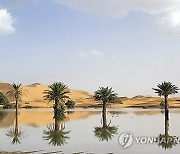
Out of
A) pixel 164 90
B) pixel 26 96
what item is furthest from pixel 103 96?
pixel 26 96

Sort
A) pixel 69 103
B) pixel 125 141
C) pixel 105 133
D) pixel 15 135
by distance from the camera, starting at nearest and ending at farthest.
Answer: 1. pixel 125 141
2. pixel 15 135
3. pixel 105 133
4. pixel 69 103

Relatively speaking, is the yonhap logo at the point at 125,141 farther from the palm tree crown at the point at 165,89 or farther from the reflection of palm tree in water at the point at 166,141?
the palm tree crown at the point at 165,89

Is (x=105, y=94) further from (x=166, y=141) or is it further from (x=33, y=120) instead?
(x=166, y=141)

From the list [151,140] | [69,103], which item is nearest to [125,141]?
[151,140]

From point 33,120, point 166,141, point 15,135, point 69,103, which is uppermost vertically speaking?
point 69,103

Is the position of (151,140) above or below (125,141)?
above

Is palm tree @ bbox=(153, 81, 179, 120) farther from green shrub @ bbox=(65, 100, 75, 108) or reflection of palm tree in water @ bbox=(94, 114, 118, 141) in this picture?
green shrub @ bbox=(65, 100, 75, 108)

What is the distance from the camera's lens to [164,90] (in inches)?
1989

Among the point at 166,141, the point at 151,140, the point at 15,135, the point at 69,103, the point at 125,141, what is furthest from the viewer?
the point at 69,103

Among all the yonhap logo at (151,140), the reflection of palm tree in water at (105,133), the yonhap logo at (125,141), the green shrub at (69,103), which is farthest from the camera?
the green shrub at (69,103)

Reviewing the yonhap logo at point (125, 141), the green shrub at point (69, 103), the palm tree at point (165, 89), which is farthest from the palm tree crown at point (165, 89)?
the green shrub at point (69, 103)

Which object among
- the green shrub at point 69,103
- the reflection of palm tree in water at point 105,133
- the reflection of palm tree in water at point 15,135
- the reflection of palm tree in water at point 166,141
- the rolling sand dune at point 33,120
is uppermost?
the green shrub at point 69,103

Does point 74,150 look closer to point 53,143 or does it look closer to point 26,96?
point 53,143

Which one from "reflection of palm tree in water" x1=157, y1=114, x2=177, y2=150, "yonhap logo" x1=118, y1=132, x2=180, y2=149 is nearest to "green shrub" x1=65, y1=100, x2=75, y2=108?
"reflection of palm tree in water" x1=157, y1=114, x2=177, y2=150
